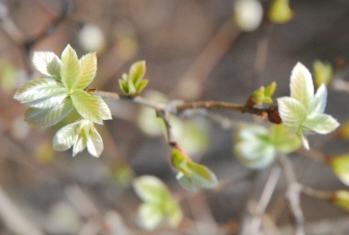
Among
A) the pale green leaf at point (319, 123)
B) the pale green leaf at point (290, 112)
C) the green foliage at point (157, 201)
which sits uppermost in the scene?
the pale green leaf at point (290, 112)

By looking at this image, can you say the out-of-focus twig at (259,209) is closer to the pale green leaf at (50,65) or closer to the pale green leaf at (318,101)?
the pale green leaf at (318,101)

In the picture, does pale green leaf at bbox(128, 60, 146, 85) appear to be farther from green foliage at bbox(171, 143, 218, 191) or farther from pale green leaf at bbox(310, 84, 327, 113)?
pale green leaf at bbox(310, 84, 327, 113)

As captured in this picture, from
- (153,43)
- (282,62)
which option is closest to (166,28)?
(153,43)

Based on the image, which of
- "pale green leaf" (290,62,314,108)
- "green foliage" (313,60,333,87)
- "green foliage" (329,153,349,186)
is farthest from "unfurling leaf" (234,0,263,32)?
"pale green leaf" (290,62,314,108)

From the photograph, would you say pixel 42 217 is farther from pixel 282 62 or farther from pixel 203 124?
pixel 282 62

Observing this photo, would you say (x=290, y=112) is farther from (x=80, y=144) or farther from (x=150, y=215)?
(x=150, y=215)

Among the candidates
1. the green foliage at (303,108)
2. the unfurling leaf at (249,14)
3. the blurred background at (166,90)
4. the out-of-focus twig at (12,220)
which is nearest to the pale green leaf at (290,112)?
the green foliage at (303,108)

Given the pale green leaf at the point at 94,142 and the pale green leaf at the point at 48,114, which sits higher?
the pale green leaf at the point at 48,114
